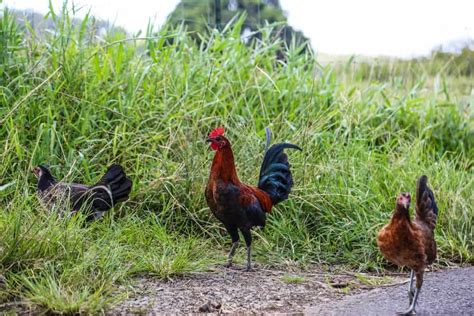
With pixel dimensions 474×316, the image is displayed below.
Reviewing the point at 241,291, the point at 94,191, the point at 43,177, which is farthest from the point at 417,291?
the point at 43,177

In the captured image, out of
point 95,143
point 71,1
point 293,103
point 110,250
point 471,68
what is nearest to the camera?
point 110,250

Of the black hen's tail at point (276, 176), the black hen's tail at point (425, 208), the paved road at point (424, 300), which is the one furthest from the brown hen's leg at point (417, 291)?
the black hen's tail at point (276, 176)

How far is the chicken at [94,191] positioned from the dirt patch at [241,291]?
0.93 meters

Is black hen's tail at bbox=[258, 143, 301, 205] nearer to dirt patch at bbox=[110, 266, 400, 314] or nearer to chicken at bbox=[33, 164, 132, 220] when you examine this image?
dirt patch at bbox=[110, 266, 400, 314]

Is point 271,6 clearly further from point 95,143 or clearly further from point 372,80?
point 95,143

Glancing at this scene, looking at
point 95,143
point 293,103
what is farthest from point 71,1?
point 293,103

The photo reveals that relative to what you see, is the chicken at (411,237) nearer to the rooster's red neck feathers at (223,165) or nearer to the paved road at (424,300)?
the paved road at (424,300)

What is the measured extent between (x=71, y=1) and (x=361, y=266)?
11.3 ft

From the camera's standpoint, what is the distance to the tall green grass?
4531 millimetres

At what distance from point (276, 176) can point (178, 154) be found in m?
0.99

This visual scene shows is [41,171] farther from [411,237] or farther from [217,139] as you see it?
[411,237]

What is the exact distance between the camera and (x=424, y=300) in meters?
4.29

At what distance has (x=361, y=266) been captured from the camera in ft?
16.7

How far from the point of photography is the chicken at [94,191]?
505 centimetres
